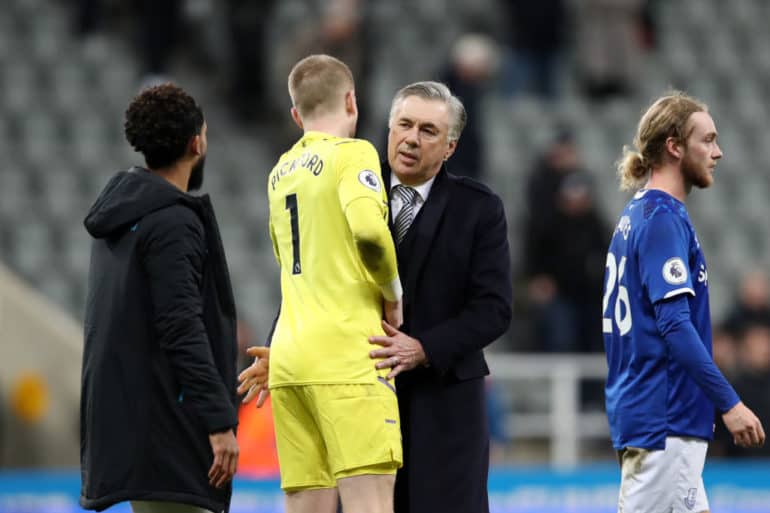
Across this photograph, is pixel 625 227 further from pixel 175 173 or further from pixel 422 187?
pixel 175 173

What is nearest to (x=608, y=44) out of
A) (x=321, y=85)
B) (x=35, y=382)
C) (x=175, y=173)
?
(x=35, y=382)

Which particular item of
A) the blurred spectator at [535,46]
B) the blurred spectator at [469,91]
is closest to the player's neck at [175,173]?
the blurred spectator at [469,91]

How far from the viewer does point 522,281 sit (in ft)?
38.0

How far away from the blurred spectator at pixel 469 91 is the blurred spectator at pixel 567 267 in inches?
24.5

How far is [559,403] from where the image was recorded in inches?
425

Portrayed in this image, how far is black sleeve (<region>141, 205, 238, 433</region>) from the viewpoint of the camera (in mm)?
4445

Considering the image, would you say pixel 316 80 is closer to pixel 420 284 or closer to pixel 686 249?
pixel 420 284

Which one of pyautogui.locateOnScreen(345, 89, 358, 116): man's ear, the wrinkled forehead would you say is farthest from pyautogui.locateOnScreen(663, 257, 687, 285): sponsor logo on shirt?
pyautogui.locateOnScreen(345, 89, 358, 116): man's ear

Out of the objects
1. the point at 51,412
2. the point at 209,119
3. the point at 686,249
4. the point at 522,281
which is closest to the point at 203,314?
the point at 686,249

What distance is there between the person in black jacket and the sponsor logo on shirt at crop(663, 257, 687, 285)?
4.66ft

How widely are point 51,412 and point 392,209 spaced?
6244 mm

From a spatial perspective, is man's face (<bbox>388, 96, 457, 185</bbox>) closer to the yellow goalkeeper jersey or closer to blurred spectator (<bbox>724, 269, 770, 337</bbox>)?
the yellow goalkeeper jersey

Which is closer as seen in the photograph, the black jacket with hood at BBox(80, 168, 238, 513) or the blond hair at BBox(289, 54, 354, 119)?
the black jacket with hood at BBox(80, 168, 238, 513)

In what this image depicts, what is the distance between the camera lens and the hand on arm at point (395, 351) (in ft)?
15.0
